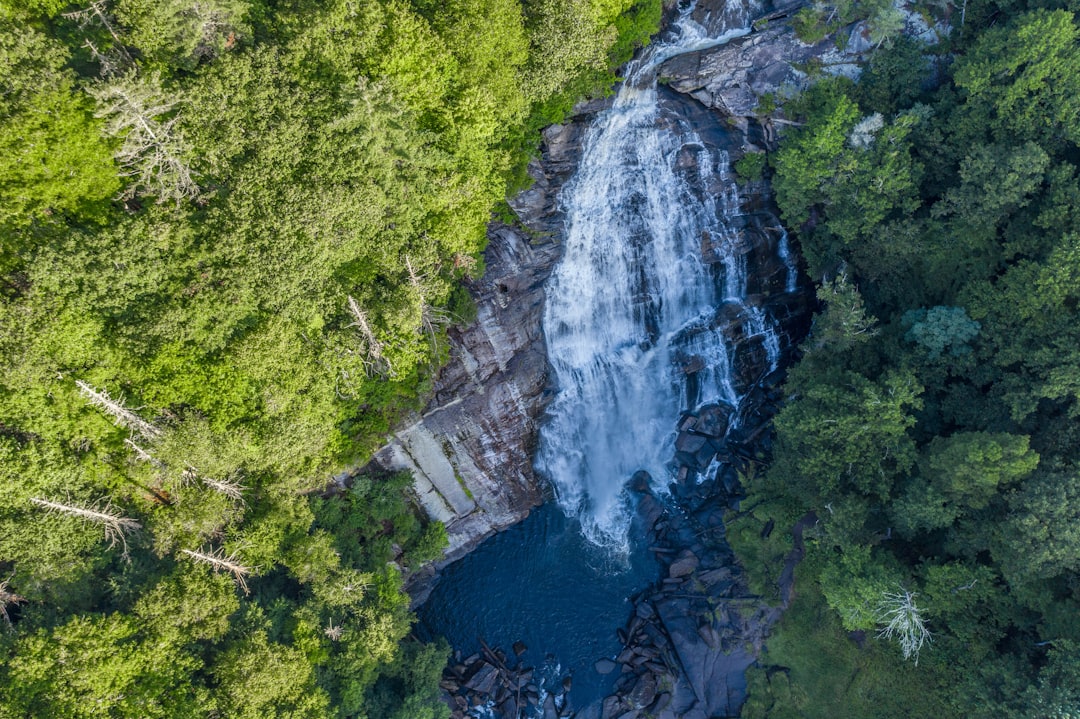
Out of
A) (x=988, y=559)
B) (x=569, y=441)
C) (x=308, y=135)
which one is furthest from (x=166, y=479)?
(x=988, y=559)

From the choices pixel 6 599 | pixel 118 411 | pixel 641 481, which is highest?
pixel 118 411

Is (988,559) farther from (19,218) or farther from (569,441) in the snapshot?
(19,218)

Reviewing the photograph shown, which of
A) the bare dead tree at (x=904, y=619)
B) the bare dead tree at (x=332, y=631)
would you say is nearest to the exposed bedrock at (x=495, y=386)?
the bare dead tree at (x=332, y=631)

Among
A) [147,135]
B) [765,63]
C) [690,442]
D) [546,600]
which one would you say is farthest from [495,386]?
[765,63]

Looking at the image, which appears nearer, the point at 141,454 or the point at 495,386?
the point at 141,454

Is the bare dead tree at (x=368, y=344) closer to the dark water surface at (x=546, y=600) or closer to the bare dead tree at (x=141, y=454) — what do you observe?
the bare dead tree at (x=141, y=454)

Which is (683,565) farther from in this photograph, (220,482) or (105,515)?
(105,515)

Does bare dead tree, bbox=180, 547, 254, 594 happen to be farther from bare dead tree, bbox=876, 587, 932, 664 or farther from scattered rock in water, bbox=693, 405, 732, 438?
bare dead tree, bbox=876, 587, 932, 664
